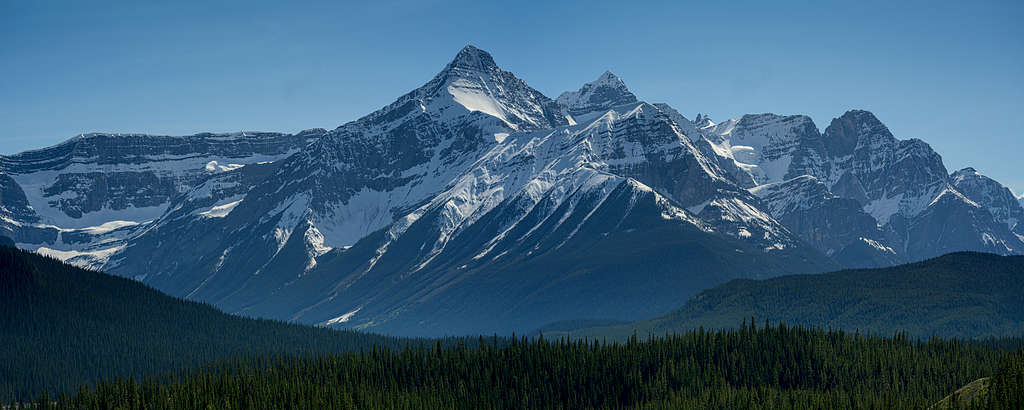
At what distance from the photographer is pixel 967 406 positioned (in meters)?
194

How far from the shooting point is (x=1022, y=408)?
184000 millimetres

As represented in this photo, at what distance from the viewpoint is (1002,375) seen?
7820 inches

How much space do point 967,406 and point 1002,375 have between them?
9.24 meters

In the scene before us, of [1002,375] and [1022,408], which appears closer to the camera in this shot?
[1022,408]

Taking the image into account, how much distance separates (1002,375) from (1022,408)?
15140 millimetres

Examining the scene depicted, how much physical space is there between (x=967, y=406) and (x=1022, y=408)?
440 inches
